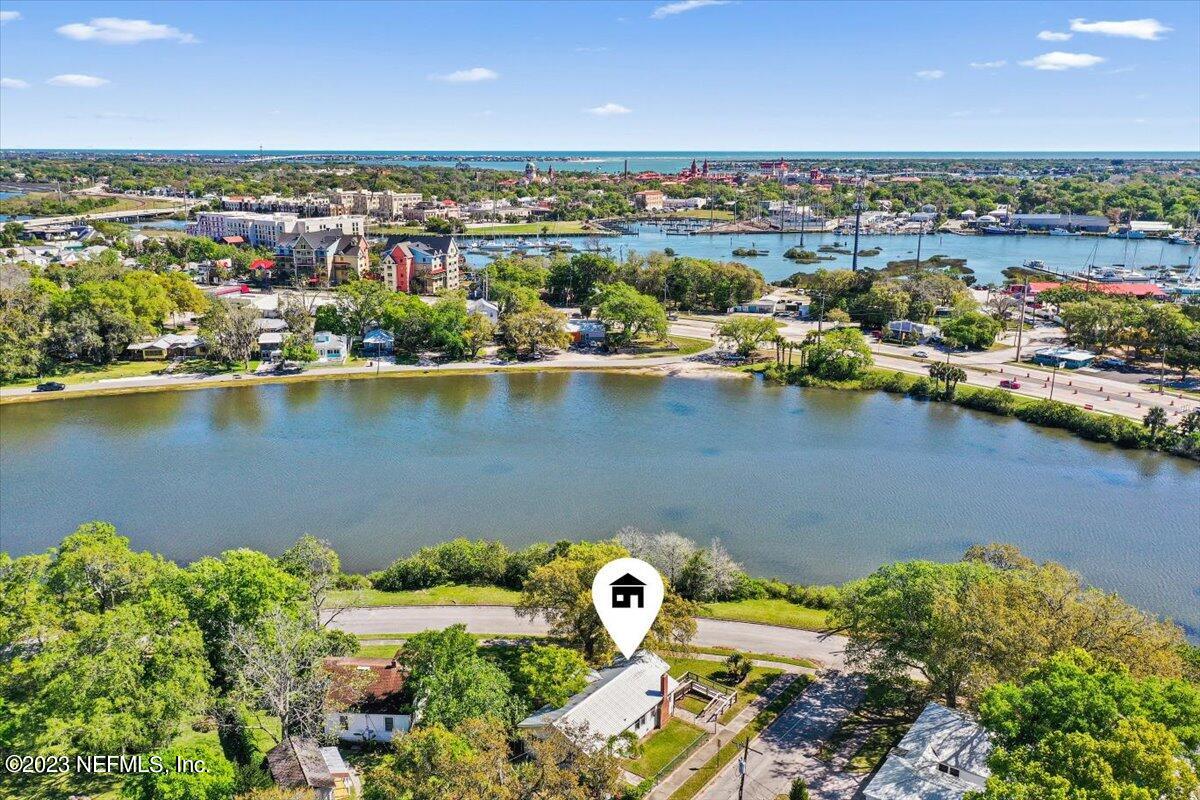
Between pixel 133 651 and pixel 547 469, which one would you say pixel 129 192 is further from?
pixel 133 651

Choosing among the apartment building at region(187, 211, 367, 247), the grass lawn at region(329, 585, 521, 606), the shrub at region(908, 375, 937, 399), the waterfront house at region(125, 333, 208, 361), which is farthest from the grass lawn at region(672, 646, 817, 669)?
the apartment building at region(187, 211, 367, 247)

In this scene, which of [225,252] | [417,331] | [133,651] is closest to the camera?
[133,651]

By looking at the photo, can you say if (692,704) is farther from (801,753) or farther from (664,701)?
(801,753)

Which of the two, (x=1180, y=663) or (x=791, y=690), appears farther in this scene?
(x=791, y=690)

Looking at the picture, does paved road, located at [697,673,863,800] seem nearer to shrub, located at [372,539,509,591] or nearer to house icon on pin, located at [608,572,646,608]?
house icon on pin, located at [608,572,646,608]

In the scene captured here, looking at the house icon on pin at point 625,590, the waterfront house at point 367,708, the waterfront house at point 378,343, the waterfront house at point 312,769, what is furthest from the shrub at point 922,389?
the waterfront house at point 312,769

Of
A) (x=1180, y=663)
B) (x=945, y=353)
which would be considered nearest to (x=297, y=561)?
(x=1180, y=663)
